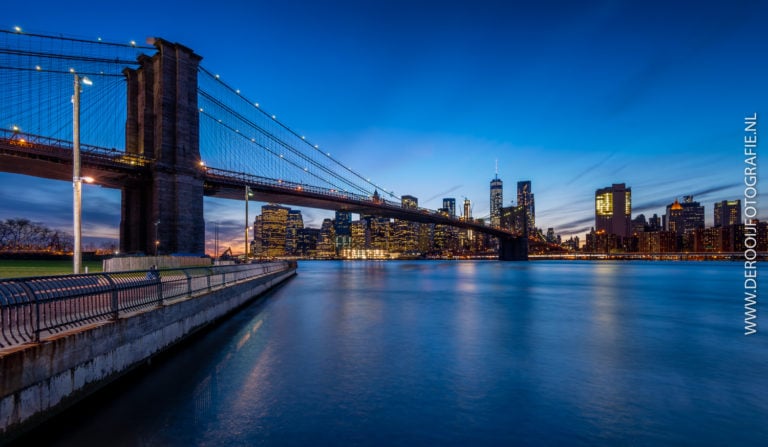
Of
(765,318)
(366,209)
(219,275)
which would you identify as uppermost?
(366,209)

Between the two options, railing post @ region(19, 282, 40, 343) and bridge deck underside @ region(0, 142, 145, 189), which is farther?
bridge deck underside @ region(0, 142, 145, 189)

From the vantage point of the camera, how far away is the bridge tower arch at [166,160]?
34438 mm

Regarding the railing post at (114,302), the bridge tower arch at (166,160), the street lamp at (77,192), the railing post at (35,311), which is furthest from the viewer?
the bridge tower arch at (166,160)

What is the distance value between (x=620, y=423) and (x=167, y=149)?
37820 mm

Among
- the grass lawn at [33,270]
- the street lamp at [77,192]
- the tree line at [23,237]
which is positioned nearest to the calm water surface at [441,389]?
the street lamp at [77,192]

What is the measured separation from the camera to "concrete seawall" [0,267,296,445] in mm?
4996

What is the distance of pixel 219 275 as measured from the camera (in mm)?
16734

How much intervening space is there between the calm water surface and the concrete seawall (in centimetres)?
40

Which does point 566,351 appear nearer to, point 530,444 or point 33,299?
point 530,444

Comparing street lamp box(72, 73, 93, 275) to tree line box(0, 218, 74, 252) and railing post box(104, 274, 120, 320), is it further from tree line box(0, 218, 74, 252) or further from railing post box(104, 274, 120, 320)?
tree line box(0, 218, 74, 252)

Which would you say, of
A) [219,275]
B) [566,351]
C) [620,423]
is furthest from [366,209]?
[620,423]

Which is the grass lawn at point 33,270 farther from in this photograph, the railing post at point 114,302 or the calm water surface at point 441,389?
the calm water surface at point 441,389

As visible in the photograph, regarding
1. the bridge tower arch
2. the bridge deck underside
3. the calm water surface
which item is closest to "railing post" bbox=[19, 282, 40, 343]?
the calm water surface

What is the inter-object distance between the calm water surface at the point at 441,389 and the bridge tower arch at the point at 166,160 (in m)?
23.2
